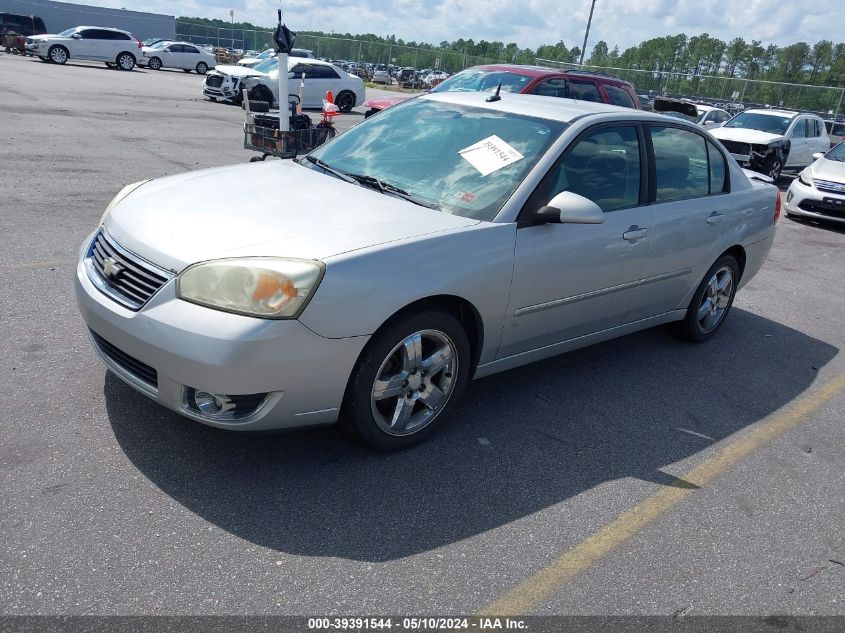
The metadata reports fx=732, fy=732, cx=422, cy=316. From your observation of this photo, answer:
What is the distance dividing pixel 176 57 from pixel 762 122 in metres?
31.2

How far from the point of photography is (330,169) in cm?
447

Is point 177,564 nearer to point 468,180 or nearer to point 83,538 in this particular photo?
point 83,538

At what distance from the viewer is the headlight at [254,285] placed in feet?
9.87

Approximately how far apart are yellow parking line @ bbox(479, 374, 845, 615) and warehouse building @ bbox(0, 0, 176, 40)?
6192cm

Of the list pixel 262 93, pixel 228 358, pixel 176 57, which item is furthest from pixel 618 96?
pixel 176 57

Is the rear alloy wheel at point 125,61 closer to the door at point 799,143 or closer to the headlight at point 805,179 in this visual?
the door at point 799,143

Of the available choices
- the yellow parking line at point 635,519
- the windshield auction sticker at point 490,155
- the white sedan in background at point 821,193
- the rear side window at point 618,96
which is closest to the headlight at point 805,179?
the white sedan in background at point 821,193

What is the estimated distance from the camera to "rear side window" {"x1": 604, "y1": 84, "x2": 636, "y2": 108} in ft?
39.1

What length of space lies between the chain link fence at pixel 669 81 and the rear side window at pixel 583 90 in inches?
817

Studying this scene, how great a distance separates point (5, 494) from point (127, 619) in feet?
3.09

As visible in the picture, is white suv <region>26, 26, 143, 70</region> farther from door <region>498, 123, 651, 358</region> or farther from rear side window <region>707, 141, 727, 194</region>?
door <region>498, 123, 651, 358</region>

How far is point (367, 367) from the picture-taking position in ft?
10.8

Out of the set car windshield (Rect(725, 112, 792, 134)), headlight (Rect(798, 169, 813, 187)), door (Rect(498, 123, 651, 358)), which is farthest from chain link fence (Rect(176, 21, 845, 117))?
door (Rect(498, 123, 651, 358))

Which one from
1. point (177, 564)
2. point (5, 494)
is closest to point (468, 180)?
point (177, 564)
